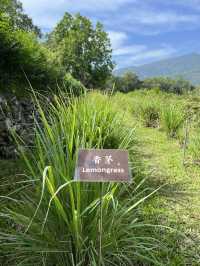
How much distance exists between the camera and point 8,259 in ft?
9.07

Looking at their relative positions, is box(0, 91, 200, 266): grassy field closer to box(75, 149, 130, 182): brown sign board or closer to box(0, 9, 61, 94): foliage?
box(75, 149, 130, 182): brown sign board

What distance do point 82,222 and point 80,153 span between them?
1.68 ft

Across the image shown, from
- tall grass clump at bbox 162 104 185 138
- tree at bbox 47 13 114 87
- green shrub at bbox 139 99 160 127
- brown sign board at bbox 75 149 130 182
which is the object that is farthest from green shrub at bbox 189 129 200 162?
tree at bbox 47 13 114 87

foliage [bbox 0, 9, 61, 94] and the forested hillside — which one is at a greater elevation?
foliage [bbox 0, 9, 61, 94]

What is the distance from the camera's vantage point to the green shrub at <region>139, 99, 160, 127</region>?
1116 centimetres

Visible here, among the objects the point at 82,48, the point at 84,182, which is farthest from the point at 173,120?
the point at 82,48

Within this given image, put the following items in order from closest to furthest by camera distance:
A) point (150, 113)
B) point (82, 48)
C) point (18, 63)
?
1. point (18, 63)
2. point (150, 113)
3. point (82, 48)

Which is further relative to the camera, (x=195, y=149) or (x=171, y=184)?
(x=195, y=149)

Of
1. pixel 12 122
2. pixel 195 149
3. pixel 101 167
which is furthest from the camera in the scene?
pixel 195 149

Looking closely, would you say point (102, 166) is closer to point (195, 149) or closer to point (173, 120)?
point (195, 149)

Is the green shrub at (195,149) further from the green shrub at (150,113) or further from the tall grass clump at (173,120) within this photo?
the green shrub at (150,113)

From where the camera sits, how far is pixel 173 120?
29.1 ft

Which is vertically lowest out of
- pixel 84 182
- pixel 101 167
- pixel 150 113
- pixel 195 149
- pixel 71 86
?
pixel 195 149

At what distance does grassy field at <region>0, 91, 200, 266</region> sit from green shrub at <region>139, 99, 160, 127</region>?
1131mm
